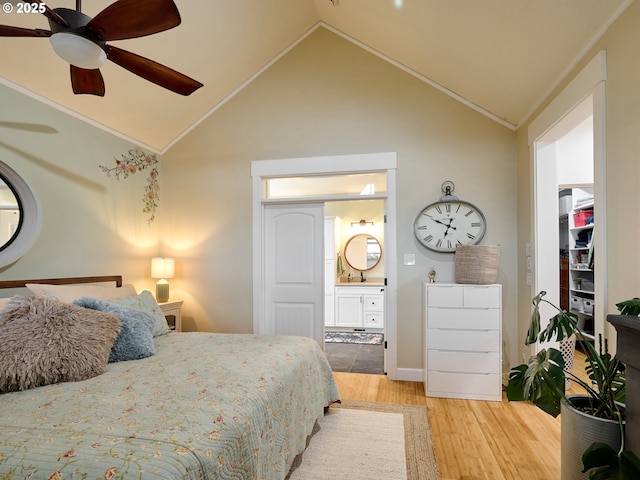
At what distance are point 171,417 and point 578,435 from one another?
64.7 inches

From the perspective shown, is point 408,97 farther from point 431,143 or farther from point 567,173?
point 567,173

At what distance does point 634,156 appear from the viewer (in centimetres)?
160

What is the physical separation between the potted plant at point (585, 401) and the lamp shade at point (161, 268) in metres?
3.21

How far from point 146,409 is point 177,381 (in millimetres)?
306

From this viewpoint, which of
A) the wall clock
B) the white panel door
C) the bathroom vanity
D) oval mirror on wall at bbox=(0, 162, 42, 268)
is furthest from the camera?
the bathroom vanity

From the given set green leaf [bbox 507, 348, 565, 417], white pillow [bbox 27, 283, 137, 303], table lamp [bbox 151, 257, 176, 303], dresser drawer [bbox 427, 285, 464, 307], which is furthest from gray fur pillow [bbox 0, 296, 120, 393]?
dresser drawer [bbox 427, 285, 464, 307]

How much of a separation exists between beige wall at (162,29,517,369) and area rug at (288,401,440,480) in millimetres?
918

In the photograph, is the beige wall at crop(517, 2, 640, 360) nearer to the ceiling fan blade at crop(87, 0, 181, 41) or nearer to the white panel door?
the ceiling fan blade at crop(87, 0, 181, 41)

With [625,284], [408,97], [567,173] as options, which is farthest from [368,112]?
[625,284]

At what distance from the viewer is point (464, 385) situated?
9.80 feet

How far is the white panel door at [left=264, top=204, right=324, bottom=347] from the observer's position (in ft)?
12.4

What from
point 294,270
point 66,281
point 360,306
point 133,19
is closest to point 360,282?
point 360,306

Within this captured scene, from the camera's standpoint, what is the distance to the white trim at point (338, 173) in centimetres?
345

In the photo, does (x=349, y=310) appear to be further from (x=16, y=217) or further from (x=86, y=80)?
(x=86, y=80)
